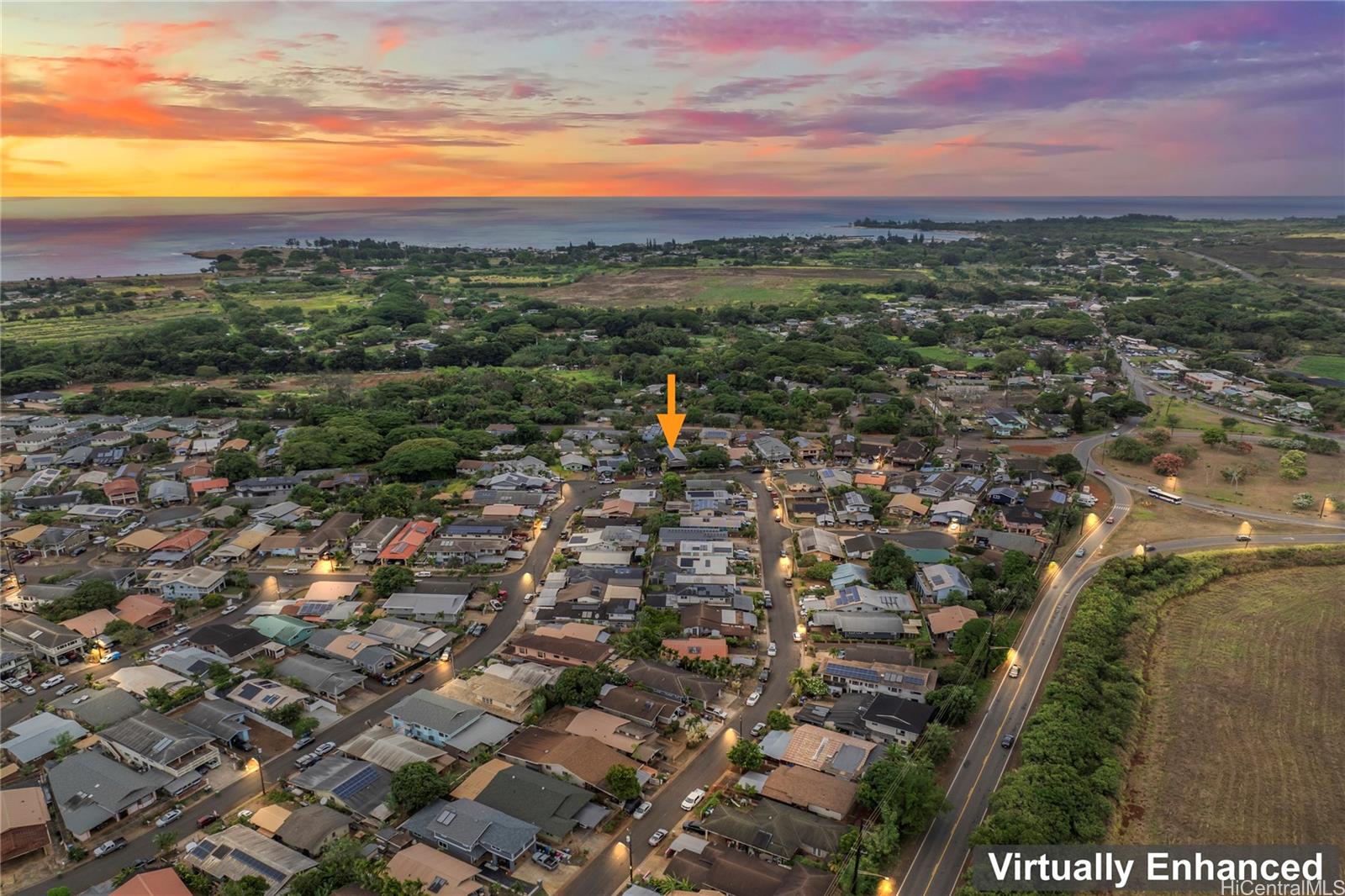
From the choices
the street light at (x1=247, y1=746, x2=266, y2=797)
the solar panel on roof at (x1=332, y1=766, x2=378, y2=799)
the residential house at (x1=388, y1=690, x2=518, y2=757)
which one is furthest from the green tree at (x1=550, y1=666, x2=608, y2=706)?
the street light at (x1=247, y1=746, x2=266, y2=797)

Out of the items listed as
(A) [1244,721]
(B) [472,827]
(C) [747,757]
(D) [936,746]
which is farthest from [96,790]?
(A) [1244,721]

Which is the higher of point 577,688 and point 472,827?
point 577,688

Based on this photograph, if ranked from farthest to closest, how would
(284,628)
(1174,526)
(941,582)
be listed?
(1174,526), (941,582), (284,628)

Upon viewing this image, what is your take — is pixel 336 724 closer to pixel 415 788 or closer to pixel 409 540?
pixel 415 788

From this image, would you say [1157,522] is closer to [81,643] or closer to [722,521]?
[722,521]

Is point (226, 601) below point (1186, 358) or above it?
below

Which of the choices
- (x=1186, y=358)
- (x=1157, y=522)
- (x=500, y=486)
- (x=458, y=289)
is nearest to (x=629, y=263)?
(x=458, y=289)

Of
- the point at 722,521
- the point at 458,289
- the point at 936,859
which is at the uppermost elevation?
the point at 458,289
